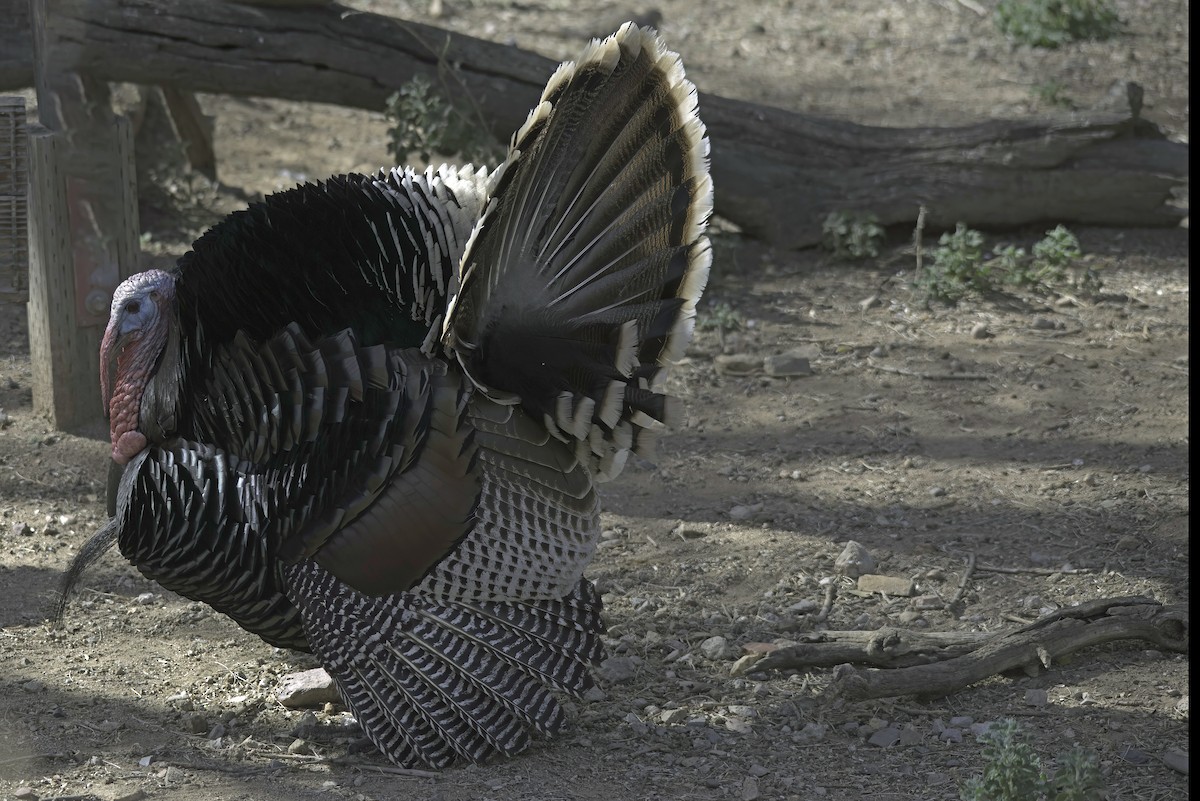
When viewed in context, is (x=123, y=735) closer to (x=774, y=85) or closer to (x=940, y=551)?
(x=940, y=551)

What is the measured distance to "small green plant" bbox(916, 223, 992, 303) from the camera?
20.7 feet

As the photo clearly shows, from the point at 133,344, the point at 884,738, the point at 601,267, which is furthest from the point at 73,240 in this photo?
the point at 884,738

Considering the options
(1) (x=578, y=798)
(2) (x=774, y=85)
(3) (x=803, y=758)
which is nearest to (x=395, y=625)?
(1) (x=578, y=798)

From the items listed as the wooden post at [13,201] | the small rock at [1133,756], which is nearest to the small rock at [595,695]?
the small rock at [1133,756]

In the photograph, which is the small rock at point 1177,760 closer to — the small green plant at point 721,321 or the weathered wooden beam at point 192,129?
the small green plant at point 721,321

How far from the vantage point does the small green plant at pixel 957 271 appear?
20.7 feet

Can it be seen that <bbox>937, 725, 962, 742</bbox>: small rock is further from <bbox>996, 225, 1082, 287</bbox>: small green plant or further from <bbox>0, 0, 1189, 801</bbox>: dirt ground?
<bbox>996, 225, 1082, 287</bbox>: small green plant

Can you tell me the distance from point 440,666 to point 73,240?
2.68 m

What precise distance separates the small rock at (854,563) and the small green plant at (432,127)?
279 centimetres

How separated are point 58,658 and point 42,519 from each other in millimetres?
920

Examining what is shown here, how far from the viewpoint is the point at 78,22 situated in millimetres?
5418

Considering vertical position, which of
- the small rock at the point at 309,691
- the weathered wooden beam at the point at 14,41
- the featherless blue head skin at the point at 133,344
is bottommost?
the small rock at the point at 309,691

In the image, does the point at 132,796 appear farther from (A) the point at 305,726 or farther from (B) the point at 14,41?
(B) the point at 14,41

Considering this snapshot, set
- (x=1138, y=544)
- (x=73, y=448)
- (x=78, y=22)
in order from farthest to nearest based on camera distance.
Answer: (x=78, y=22), (x=73, y=448), (x=1138, y=544)
